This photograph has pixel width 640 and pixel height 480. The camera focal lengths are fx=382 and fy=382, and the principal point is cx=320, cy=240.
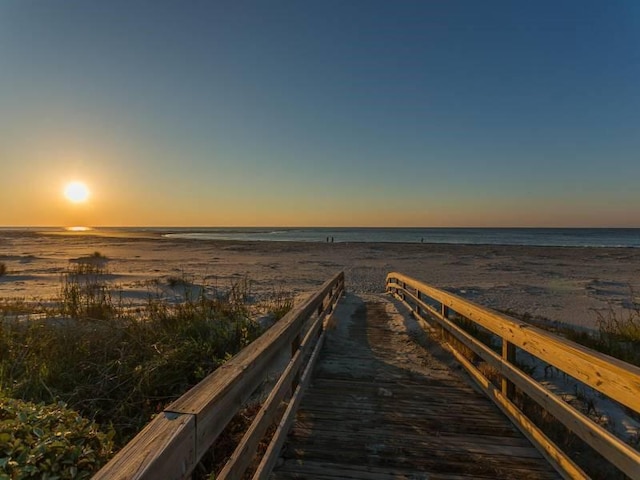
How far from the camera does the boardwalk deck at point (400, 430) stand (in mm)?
2785

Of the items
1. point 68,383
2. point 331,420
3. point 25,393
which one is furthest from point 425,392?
point 25,393

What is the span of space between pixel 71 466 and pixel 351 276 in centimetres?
1815

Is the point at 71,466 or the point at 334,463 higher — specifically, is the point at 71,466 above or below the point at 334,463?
above

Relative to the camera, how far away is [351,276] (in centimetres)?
1991

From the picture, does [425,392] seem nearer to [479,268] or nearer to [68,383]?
[68,383]

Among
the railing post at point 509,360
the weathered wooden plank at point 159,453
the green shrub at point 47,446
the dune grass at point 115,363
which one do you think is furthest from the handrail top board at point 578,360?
the dune grass at point 115,363

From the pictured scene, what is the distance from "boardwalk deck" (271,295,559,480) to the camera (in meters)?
2.79

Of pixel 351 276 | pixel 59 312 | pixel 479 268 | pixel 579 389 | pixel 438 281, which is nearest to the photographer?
pixel 579 389

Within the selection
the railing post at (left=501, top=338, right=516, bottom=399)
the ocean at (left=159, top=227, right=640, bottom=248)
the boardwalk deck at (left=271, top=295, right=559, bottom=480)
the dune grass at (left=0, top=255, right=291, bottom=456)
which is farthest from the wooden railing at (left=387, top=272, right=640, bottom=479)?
the ocean at (left=159, top=227, right=640, bottom=248)

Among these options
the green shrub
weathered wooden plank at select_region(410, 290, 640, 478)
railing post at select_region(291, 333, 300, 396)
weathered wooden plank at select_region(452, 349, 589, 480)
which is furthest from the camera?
railing post at select_region(291, 333, 300, 396)

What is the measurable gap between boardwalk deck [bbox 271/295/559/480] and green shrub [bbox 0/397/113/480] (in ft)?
3.93

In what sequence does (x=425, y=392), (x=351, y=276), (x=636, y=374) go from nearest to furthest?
(x=636, y=374)
(x=425, y=392)
(x=351, y=276)

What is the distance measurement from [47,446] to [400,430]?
102 inches

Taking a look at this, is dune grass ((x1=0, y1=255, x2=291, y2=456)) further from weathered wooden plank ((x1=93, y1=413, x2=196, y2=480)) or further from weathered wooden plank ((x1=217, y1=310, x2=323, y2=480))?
weathered wooden plank ((x1=93, y1=413, x2=196, y2=480))
